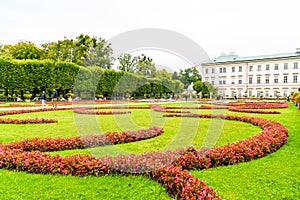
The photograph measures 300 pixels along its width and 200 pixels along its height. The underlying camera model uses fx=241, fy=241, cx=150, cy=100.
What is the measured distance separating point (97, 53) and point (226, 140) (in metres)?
37.0

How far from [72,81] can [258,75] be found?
5000 cm

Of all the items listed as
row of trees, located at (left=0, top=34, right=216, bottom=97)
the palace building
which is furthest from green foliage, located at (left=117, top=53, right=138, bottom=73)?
the palace building

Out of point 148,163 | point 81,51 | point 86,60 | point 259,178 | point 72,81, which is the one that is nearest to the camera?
point 259,178

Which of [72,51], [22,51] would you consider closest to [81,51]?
[72,51]

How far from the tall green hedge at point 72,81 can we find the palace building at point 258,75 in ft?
79.3

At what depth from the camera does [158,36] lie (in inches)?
222

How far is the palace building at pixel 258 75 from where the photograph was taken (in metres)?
57.8

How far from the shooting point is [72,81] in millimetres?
30469

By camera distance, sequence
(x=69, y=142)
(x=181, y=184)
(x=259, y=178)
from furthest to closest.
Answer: (x=69, y=142)
(x=259, y=178)
(x=181, y=184)

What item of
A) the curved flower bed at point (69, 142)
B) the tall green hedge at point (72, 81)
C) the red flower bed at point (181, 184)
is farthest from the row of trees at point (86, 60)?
the red flower bed at point (181, 184)

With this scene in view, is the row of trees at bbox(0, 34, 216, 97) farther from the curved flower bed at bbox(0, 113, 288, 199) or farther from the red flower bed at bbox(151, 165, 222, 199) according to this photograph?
the red flower bed at bbox(151, 165, 222, 199)

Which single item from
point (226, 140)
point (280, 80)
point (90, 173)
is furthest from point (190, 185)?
point (280, 80)

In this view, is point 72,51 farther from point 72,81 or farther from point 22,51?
point 72,81

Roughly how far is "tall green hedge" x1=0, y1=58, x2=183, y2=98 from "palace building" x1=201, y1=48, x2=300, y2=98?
24170 mm
